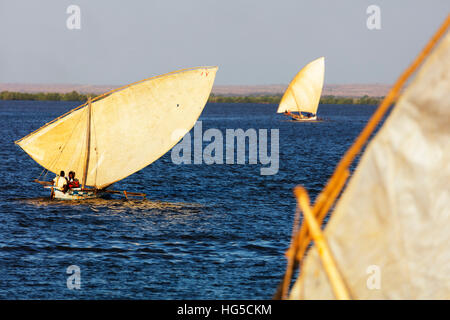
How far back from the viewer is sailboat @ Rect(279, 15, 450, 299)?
5.16m

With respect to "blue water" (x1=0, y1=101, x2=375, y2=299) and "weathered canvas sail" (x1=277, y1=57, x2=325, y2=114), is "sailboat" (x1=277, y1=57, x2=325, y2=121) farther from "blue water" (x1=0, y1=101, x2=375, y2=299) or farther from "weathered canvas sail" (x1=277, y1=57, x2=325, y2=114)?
"blue water" (x1=0, y1=101, x2=375, y2=299)

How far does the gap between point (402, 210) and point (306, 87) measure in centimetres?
12246

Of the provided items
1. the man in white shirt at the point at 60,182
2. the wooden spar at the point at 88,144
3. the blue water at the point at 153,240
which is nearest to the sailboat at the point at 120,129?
the wooden spar at the point at 88,144

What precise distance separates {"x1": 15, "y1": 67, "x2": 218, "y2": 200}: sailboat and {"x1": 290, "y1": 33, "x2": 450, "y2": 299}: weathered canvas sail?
3035 cm

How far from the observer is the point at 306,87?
126 metres

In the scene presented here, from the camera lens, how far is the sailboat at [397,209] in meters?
5.16

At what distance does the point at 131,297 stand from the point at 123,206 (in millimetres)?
17206

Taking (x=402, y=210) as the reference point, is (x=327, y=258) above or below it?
below

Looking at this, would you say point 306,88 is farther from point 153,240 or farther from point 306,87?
point 153,240

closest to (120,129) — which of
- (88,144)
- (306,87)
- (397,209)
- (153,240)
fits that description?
(88,144)

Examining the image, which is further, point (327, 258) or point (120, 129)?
point (120, 129)

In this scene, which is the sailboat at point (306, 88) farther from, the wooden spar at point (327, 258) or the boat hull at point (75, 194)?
the wooden spar at point (327, 258)

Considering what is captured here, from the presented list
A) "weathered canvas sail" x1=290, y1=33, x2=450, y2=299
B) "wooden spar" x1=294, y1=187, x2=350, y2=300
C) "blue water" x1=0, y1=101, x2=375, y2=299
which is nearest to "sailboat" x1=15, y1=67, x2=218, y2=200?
"blue water" x1=0, y1=101, x2=375, y2=299

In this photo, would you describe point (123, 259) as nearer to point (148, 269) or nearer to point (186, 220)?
point (148, 269)
